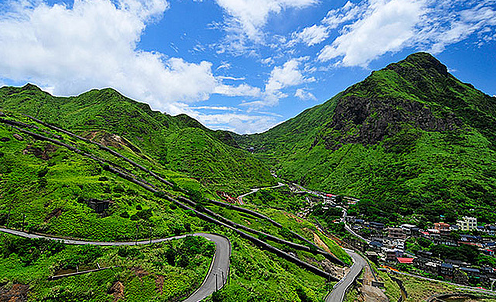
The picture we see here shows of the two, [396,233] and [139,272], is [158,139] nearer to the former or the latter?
[396,233]

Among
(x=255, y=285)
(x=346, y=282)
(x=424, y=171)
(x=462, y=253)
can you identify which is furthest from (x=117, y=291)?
(x=424, y=171)

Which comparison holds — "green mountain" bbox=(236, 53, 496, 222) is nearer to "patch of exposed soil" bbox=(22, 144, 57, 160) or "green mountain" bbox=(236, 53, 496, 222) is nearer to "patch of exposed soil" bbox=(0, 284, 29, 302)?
"patch of exposed soil" bbox=(0, 284, 29, 302)

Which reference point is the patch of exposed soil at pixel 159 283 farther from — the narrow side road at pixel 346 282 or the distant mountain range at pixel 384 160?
the distant mountain range at pixel 384 160

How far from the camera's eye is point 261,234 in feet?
172

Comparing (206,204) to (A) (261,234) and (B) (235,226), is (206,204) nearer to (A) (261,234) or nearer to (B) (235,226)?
(B) (235,226)

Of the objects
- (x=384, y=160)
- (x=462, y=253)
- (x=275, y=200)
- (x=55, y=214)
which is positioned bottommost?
(x=462, y=253)

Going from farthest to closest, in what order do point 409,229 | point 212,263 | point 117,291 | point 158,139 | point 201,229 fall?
point 158,139
point 409,229
point 201,229
point 212,263
point 117,291

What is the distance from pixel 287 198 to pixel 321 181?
66.0 m

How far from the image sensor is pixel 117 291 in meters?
20.4

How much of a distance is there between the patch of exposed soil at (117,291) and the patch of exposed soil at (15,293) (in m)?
6.40

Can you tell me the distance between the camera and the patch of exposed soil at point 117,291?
19.8 metres

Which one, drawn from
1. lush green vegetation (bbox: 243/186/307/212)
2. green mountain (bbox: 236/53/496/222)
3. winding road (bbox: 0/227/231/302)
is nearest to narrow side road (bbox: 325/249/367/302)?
winding road (bbox: 0/227/231/302)

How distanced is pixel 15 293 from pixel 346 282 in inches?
1945

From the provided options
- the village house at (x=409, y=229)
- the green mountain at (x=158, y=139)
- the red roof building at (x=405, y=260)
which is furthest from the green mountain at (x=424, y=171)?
the green mountain at (x=158, y=139)
